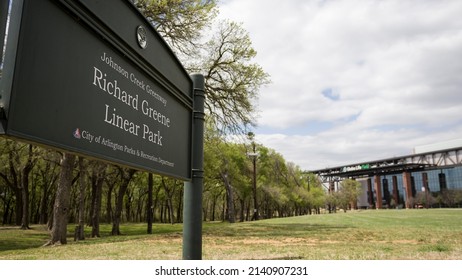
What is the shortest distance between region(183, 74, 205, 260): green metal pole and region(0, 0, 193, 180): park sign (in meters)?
0.39

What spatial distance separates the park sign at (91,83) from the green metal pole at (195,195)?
1.28ft

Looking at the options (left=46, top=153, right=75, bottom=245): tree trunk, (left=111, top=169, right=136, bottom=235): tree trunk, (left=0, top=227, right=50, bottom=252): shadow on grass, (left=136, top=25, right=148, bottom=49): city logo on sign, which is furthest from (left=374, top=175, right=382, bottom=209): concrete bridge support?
(left=136, top=25, right=148, bottom=49): city logo on sign

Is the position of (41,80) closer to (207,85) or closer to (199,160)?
(199,160)

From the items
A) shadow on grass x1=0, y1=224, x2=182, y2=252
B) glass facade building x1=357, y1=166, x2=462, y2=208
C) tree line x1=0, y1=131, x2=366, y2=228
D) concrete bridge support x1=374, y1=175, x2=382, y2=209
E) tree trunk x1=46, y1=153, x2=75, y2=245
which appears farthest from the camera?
concrete bridge support x1=374, y1=175, x2=382, y2=209

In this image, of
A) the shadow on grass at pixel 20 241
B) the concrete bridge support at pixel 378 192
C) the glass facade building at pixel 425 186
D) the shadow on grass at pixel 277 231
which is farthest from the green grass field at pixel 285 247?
the concrete bridge support at pixel 378 192

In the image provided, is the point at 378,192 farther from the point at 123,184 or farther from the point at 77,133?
the point at 77,133

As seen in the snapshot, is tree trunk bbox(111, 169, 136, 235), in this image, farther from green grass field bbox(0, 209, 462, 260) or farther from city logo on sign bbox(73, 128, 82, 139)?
city logo on sign bbox(73, 128, 82, 139)

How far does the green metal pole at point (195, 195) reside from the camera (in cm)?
346

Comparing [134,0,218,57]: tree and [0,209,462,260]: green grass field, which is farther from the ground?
[134,0,218,57]: tree

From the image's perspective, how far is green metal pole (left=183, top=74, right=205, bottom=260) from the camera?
11.4 ft

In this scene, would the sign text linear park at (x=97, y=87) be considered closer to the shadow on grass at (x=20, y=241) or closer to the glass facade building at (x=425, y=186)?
the shadow on grass at (x=20, y=241)

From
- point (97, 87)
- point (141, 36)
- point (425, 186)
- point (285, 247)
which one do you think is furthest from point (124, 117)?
point (425, 186)

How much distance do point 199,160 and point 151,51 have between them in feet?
4.16

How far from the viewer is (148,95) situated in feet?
8.98
